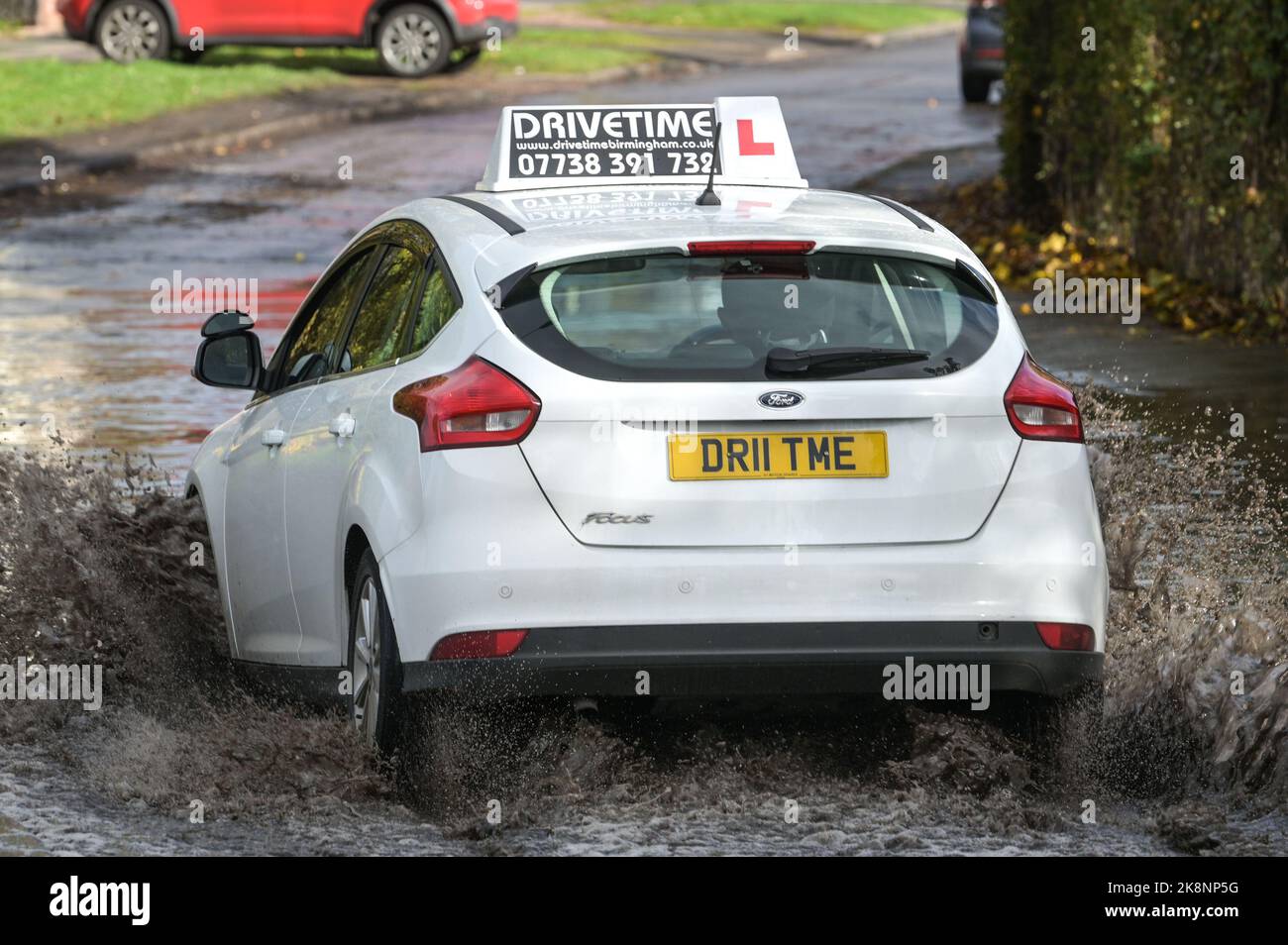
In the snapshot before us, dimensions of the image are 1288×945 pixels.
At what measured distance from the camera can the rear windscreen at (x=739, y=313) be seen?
5.94 metres

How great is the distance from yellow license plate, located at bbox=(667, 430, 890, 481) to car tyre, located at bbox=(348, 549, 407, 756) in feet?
2.77

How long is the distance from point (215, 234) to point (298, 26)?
12681mm

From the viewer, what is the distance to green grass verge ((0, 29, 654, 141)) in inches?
1029

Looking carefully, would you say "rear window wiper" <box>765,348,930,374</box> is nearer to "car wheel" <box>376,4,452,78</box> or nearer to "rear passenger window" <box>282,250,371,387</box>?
"rear passenger window" <box>282,250,371,387</box>

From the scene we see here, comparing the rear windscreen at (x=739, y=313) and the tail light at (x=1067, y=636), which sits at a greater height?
the rear windscreen at (x=739, y=313)

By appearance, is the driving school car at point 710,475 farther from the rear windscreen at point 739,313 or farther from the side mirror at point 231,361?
the side mirror at point 231,361

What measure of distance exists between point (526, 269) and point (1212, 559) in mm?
3727

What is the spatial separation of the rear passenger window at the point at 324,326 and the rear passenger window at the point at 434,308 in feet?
2.44

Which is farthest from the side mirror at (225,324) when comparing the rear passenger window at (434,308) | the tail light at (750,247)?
the tail light at (750,247)

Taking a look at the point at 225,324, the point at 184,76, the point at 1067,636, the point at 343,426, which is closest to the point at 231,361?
the point at 225,324

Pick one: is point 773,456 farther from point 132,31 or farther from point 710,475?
point 132,31

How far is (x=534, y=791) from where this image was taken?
6.17 metres

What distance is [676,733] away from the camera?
267 inches
